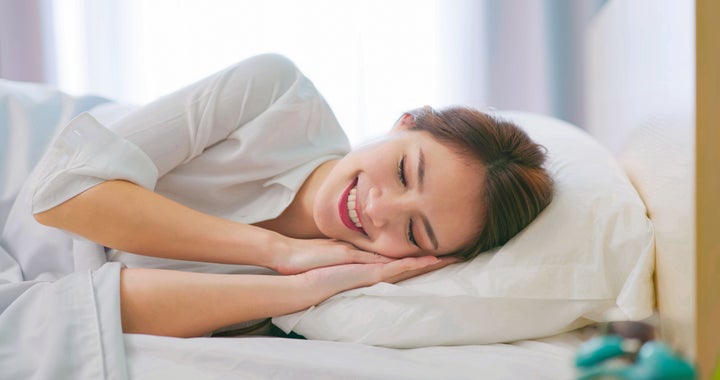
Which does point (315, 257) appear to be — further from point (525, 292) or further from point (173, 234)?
point (525, 292)

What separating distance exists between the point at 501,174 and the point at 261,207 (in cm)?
47

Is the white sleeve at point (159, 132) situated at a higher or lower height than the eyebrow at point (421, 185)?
higher

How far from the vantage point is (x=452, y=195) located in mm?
1197

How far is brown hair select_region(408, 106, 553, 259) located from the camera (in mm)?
1218

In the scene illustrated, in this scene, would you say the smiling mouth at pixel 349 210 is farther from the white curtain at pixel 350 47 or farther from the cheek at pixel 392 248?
the white curtain at pixel 350 47

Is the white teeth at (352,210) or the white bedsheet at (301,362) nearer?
the white bedsheet at (301,362)

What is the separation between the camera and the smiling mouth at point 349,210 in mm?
1256

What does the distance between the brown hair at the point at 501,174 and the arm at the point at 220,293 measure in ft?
0.39

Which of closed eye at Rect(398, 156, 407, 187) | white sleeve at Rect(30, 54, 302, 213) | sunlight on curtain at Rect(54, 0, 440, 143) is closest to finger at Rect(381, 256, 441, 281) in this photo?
closed eye at Rect(398, 156, 407, 187)

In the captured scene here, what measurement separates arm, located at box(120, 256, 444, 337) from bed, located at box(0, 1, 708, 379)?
0.11ft

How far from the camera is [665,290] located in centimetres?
99

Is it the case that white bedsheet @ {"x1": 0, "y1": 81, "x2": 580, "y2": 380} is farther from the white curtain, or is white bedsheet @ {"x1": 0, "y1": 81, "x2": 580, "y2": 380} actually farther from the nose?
the white curtain

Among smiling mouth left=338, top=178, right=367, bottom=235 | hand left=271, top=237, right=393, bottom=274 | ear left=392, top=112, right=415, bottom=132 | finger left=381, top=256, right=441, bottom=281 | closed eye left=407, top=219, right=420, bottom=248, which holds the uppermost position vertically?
ear left=392, top=112, right=415, bottom=132

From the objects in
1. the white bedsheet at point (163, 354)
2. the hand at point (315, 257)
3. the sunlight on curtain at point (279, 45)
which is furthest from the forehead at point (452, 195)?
the sunlight on curtain at point (279, 45)
